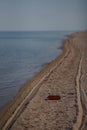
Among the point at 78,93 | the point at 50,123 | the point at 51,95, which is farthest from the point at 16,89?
the point at 50,123

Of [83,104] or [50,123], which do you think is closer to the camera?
[50,123]

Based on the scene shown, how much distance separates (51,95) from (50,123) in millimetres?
1656

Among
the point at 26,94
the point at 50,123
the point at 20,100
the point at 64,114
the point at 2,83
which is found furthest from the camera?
the point at 2,83

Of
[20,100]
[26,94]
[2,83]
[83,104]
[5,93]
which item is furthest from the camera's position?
[2,83]

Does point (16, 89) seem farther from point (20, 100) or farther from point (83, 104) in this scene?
point (83, 104)

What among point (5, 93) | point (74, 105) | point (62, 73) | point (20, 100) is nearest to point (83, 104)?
point (74, 105)

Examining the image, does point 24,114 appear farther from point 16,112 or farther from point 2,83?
point 2,83

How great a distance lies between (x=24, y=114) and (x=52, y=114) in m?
0.54

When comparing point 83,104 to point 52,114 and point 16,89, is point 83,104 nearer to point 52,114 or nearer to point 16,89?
point 52,114

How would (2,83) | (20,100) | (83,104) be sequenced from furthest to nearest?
1. (2,83)
2. (20,100)
3. (83,104)

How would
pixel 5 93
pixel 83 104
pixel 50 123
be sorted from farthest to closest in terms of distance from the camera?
pixel 5 93
pixel 83 104
pixel 50 123

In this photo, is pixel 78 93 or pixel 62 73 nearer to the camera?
pixel 78 93

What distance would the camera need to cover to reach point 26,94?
6055 mm

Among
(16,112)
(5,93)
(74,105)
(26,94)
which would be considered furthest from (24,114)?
(5,93)
